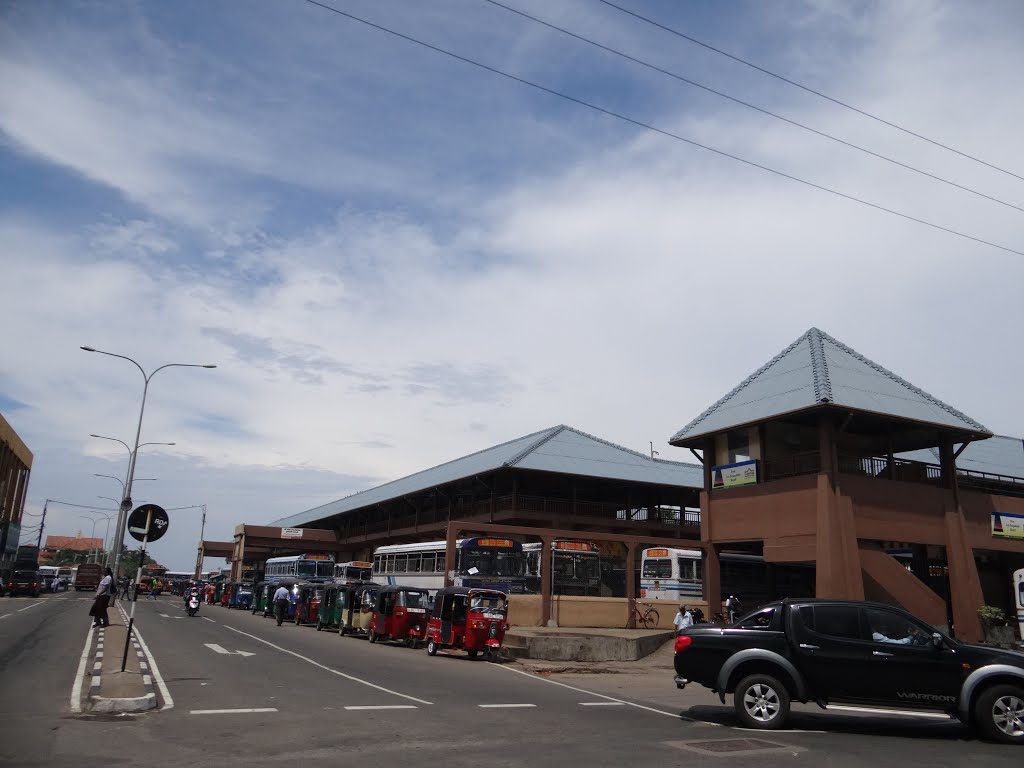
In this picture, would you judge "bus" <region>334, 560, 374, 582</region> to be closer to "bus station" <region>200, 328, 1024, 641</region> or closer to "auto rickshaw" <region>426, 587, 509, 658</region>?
"bus station" <region>200, 328, 1024, 641</region>

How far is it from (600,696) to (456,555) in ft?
44.4

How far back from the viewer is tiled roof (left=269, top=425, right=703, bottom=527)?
39.4 meters

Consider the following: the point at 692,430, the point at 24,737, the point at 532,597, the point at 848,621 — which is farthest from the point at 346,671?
the point at 692,430

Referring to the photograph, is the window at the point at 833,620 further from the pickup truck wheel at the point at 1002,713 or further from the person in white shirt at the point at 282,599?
the person in white shirt at the point at 282,599

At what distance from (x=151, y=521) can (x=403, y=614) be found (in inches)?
459

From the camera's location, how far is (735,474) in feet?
88.5

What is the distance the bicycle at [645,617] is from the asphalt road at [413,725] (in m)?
11.3

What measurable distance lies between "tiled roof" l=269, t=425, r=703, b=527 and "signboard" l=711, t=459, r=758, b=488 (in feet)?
38.3

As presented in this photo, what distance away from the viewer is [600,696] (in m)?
14.0

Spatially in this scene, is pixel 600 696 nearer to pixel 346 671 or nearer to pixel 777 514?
pixel 346 671

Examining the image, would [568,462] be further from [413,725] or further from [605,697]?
[413,725]

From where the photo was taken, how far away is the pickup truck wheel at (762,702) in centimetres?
993

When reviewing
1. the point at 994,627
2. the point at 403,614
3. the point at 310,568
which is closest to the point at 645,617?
the point at 403,614

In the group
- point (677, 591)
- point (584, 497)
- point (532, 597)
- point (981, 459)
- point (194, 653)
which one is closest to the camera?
point (194, 653)
